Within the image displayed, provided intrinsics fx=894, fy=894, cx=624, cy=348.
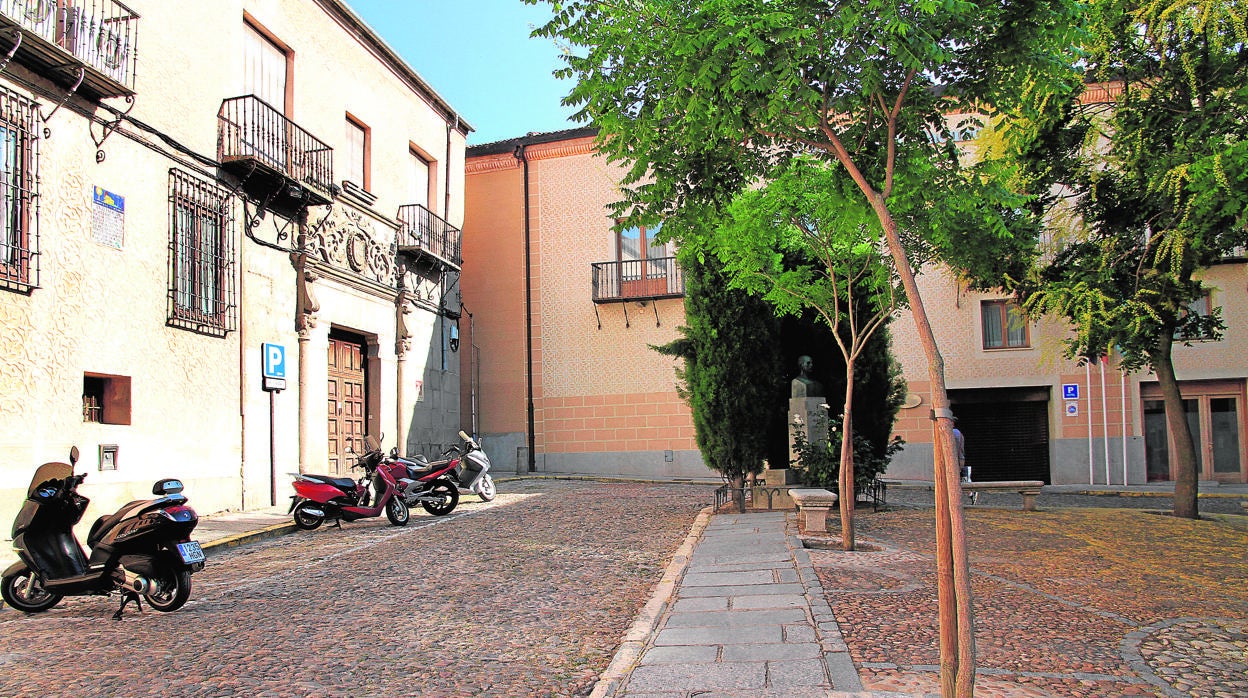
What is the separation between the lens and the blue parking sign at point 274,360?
1272cm

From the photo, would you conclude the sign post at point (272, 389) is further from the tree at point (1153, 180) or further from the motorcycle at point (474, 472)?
the tree at point (1153, 180)

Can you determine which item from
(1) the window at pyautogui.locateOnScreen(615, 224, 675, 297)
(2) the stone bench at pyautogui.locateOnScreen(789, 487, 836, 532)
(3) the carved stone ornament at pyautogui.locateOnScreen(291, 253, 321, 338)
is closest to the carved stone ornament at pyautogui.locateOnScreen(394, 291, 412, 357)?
(3) the carved stone ornament at pyautogui.locateOnScreen(291, 253, 321, 338)

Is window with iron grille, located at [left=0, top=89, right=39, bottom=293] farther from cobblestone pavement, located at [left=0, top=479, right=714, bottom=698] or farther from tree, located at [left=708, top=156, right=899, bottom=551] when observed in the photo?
tree, located at [left=708, top=156, right=899, bottom=551]

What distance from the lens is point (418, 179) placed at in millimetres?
18797

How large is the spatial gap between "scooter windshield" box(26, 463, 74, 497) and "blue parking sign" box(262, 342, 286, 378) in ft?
21.5

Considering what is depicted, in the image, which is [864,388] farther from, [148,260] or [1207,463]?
[1207,463]

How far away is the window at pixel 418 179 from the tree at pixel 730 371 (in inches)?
324

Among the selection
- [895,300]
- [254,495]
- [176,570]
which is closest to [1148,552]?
[895,300]

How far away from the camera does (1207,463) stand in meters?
19.4

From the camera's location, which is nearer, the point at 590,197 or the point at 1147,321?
the point at 1147,321

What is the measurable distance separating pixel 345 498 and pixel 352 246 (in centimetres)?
594

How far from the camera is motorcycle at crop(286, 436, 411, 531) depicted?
34.6ft

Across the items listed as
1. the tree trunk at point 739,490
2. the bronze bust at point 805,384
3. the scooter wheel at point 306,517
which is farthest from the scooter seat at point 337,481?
the bronze bust at point 805,384

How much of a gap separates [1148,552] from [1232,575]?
1.25 m
